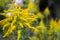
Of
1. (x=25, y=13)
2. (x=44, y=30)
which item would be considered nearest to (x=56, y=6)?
(x=44, y=30)

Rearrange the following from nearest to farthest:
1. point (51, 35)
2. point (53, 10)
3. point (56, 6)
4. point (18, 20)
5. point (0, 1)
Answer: point (18, 20), point (0, 1), point (51, 35), point (53, 10), point (56, 6)

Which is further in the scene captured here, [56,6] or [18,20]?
[56,6]

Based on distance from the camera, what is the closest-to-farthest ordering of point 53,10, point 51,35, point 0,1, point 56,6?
point 0,1
point 51,35
point 53,10
point 56,6

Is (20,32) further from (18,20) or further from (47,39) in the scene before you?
(47,39)

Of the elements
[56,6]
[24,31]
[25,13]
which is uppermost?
[25,13]

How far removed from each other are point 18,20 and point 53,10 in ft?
15.2

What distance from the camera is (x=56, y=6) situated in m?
8.73

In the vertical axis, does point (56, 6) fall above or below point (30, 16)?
below

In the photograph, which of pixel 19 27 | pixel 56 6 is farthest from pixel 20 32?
pixel 56 6

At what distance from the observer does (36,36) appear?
15.5ft

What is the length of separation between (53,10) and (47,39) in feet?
11.3

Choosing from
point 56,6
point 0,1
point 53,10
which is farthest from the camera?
point 56,6

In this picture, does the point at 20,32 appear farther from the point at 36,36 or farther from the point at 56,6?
the point at 56,6

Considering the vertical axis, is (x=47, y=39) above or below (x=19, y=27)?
below
